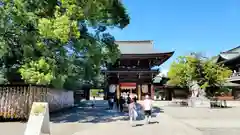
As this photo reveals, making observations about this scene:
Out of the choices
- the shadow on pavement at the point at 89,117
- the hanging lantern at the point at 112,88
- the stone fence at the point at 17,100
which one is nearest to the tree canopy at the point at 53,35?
the stone fence at the point at 17,100

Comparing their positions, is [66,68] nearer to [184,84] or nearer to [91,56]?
[91,56]

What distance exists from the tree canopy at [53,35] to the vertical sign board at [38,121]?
353 centimetres

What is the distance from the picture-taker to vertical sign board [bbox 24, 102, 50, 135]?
1015cm

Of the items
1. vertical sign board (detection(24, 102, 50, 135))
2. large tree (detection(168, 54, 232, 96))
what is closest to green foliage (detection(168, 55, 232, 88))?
large tree (detection(168, 54, 232, 96))

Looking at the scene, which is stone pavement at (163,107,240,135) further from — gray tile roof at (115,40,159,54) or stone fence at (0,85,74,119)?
gray tile roof at (115,40,159,54)

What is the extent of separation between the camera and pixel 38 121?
34.3 feet

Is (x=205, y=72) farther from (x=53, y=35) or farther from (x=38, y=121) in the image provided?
(x=38, y=121)

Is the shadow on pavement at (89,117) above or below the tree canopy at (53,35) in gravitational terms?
below

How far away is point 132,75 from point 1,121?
1918 cm

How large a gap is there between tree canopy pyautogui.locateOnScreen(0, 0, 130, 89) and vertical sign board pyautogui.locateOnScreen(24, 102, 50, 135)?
A: 3.53 m

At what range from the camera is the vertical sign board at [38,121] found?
10.1m

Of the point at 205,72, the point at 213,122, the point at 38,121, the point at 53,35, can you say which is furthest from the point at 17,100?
the point at 205,72

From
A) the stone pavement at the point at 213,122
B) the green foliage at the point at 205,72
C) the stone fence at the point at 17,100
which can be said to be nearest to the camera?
the stone pavement at the point at 213,122

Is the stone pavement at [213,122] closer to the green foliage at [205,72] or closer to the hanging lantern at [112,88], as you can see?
the green foliage at [205,72]
